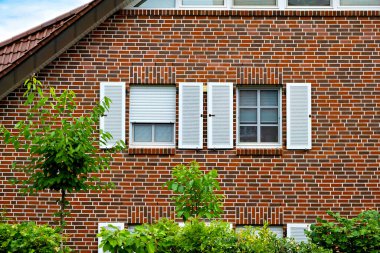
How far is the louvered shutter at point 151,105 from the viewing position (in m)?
16.7

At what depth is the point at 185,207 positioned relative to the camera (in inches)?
512

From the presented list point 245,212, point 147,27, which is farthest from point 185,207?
point 147,27

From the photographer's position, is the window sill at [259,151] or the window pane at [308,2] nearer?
the window sill at [259,151]

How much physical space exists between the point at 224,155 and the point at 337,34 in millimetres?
3310

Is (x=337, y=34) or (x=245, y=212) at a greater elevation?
(x=337, y=34)

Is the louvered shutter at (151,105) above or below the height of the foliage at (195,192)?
above

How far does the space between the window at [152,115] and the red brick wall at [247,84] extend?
265mm

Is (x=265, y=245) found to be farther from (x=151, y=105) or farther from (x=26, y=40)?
(x=26, y=40)

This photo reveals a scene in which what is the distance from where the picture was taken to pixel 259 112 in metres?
16.9

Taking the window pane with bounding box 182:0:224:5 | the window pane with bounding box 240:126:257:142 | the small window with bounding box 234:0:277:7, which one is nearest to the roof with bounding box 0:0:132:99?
the window pane with bounding box 182:0:224:5

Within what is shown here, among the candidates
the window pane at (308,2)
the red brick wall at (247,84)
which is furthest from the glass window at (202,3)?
the window pane at (308,2)

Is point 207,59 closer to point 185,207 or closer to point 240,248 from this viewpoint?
point 185,207

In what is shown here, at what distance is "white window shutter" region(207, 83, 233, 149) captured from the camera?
652 inches

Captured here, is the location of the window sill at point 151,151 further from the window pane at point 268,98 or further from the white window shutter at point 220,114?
the window pane at point 268,98
